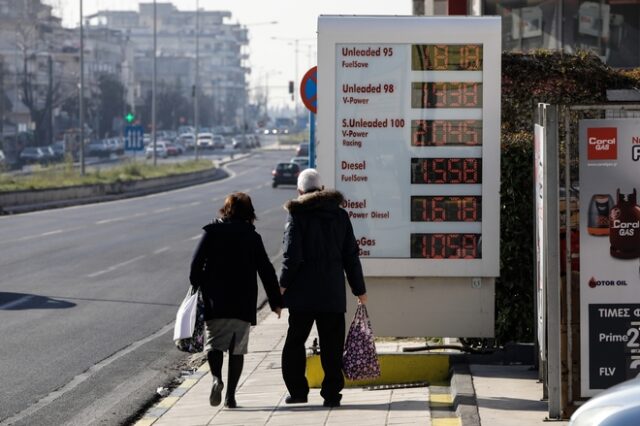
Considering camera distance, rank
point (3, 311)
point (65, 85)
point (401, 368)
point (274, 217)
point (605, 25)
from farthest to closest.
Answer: point (65, 85) → point (274, 217) → point (605, 25) → point (3, 311) → point (401, 368)


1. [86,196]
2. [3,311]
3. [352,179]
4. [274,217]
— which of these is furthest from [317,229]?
[86,196]

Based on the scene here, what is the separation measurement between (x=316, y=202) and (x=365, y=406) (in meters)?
1.52

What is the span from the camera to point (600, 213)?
8.62 metres

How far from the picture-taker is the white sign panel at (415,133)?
454 inches

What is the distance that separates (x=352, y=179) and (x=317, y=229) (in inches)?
65.3

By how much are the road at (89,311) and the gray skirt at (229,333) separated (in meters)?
0.97

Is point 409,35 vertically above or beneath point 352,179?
above

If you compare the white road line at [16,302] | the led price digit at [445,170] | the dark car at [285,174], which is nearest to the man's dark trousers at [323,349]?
the led price digit at [445,170]

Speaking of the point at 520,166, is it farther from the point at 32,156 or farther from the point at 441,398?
the point at 32,156

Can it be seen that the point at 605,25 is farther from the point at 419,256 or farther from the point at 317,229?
the point at 317,229

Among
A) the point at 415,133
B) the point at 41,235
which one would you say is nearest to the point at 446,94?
the point at 415,133

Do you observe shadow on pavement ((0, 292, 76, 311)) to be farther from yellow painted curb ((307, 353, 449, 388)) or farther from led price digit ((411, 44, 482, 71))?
led price digit ((411, 44, 482, 71))

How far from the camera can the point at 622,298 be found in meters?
8.74

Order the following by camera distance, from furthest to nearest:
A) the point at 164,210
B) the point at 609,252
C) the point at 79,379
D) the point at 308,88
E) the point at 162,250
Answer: the point at 164,210, the point at 162,250, the point at 308,88, the point at 79,379, the point at 609,252
